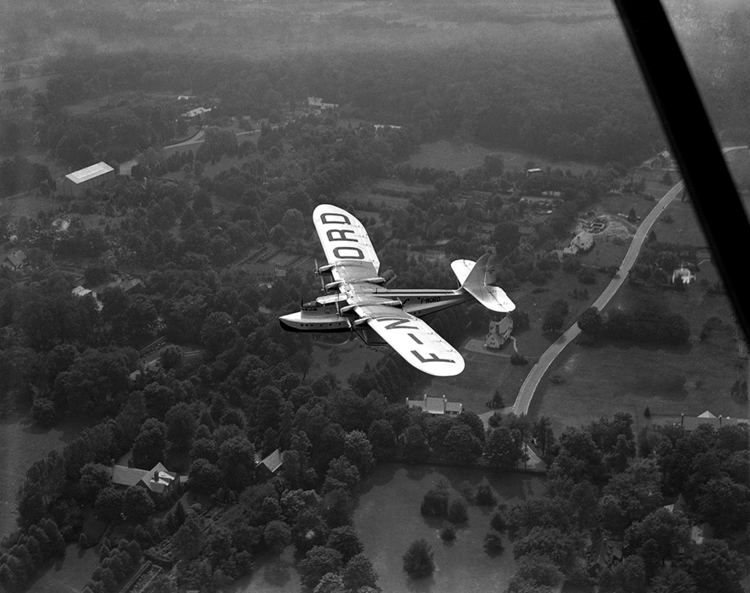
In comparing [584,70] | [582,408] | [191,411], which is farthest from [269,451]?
[584,70]

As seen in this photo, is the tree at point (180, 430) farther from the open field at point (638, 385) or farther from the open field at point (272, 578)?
the open field at point (638, 385)

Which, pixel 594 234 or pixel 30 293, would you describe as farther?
pixel 594 234

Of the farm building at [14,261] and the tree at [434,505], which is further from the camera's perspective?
the farm building at [14,261]

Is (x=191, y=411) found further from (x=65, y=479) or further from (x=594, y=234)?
(x=594, y=234)

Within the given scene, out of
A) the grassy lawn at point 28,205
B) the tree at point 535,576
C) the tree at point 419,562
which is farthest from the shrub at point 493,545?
the grassy lawn at point 28,205

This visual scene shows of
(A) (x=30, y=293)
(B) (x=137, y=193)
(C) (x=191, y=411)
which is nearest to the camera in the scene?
(C) (x=191, y=411)

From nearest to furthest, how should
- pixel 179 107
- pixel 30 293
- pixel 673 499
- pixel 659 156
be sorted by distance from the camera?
1. pixel 673 499
2. pixel 30 293
3. pixel 659 156
4. pixel 179 107
